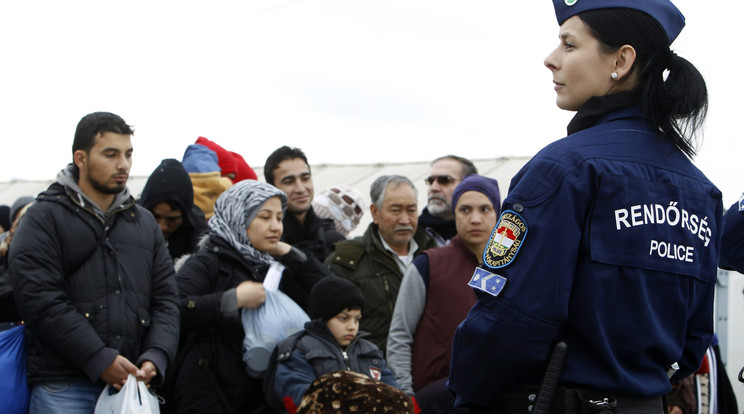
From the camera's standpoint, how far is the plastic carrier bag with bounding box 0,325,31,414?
358cm

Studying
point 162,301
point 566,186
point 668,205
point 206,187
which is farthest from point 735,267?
point 206,187

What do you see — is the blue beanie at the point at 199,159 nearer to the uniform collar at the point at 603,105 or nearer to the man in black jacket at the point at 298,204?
the man in black jacket at the point at 298,204

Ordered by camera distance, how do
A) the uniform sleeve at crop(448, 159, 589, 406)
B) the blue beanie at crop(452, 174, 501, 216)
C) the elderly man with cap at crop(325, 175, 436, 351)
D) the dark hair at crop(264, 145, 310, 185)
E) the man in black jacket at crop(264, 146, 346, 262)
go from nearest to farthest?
the uniform sleeve at crop(448, 159, 589, 406) → the blue beanie at crop(452, 174, 501, 216) → the elderly man with cap at crop(325, 175, 436, 351) → the man in black jacket at crop(264, 146, 346, 262) → the dark hair at crop(264, 145, 310, 185)

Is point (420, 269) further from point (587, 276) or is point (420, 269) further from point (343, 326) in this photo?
point (587, 276)

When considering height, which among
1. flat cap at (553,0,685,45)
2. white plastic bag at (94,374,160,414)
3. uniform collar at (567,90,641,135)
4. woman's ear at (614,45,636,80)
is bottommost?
white plastic bag at (94,374,160,414)

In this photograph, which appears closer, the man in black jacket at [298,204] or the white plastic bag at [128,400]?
the white plastic bag at [128,400]

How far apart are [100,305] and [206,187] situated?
7.54 ft

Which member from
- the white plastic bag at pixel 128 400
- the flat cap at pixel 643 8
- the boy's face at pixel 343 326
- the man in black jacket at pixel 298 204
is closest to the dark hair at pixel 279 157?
the man in black jacket at pixel 298 204

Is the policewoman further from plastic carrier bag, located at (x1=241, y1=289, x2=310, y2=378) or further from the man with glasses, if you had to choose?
the man with glasses

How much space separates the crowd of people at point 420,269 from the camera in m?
2.17

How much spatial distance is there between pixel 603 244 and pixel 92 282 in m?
2.48

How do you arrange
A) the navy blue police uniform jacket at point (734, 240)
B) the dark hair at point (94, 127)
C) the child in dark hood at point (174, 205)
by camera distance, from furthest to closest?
1. the child in dark hood at point (174, 205)
2. the dark hair at point (94, 127)
3. the navy blue police uniform jacket at point (734, 240)

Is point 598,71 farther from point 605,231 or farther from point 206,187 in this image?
point 206,187

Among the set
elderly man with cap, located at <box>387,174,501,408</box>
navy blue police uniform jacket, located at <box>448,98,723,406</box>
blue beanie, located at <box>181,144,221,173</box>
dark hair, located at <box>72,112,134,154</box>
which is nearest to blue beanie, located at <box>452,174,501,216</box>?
elderly man with cap, located at <box>387,174,501,408</box>
